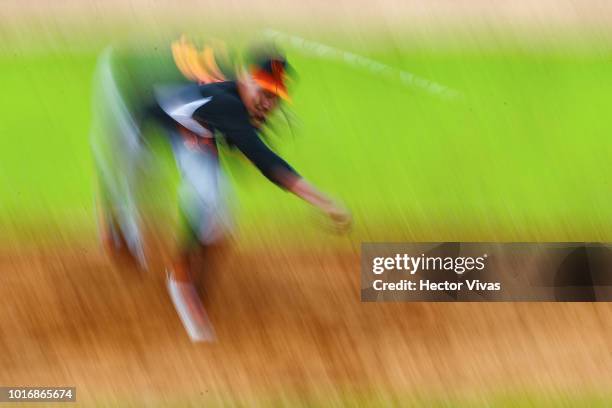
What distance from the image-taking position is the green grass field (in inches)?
120

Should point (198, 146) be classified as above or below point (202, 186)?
above

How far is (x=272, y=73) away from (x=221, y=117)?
274 mm

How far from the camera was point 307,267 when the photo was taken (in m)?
3.12

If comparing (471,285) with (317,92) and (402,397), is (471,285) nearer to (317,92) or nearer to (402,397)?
(402,397)

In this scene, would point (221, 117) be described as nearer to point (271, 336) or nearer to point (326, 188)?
point (326, 188)

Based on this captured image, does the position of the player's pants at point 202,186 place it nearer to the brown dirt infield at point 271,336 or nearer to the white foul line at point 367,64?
the brown dirt infield at point 271,336

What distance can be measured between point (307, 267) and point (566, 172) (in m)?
1.11

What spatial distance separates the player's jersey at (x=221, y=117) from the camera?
3098 mm

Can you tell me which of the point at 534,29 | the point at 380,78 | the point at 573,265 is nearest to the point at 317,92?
the point at 380,78
